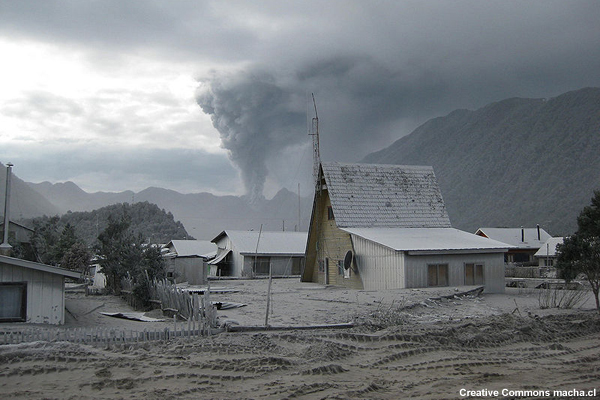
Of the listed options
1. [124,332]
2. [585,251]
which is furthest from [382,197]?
[124,332]

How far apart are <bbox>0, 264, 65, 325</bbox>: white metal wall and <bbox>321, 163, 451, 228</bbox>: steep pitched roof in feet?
61.8

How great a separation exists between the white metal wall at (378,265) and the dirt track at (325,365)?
11.9 meters

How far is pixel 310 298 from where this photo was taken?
936 inches

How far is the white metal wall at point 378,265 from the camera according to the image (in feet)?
88.8

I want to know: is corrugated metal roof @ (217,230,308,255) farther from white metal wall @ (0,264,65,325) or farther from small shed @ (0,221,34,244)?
white metal wall @ (0,264,65,325)

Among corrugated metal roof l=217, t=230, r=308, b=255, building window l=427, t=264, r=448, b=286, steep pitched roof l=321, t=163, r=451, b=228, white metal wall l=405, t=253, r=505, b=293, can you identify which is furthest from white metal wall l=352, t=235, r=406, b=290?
corrugated metal roof l=217, t=230, r=308, b=255

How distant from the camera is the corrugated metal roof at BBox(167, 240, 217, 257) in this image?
204 feet

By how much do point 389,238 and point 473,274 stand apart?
4425mm

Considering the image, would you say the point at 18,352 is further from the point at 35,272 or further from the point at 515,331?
the point at 515,331

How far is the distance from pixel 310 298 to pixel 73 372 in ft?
47.4

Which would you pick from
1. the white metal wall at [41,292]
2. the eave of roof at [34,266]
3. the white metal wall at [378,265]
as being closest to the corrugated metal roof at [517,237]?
the white metal wall at [378,265]

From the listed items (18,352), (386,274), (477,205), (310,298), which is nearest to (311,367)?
(18,352)

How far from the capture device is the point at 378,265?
28625mm

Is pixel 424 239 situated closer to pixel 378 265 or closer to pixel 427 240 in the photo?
pixel 427 240
